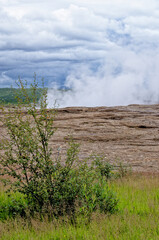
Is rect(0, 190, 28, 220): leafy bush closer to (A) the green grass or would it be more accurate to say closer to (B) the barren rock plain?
(A) the green grass

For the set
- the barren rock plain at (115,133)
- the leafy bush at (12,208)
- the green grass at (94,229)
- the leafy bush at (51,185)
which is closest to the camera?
the green grass at (94,229)

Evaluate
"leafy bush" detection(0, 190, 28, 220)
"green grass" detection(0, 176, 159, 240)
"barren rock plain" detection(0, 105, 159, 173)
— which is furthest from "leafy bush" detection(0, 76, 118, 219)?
"barren rock plain" detection(0, 105, 159, 173)

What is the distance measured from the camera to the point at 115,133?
21.2m

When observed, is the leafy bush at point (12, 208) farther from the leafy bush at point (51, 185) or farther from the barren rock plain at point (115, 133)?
the barren rock plain at point (115, 133)

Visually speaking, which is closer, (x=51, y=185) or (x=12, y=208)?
(x=51, y=185)

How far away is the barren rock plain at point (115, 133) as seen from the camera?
17469mm

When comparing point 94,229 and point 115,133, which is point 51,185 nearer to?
point 94,229

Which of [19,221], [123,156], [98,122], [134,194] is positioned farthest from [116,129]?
[19,221]

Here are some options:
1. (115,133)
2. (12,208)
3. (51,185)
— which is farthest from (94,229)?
(115,133)

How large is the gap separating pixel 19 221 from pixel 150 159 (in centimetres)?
1178

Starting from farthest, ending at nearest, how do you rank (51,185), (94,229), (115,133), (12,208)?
(115,133)
(12,208)
(51,185)
(94,229)

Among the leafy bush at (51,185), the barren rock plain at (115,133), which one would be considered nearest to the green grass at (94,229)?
the leafy bush at (51,185)

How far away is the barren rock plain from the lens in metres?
17.5

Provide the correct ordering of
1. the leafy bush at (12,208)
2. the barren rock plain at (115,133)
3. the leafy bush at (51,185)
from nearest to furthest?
the leafy bush at (51,185), the leafy bush at (12,208), the barren rock plain at (115,133)
